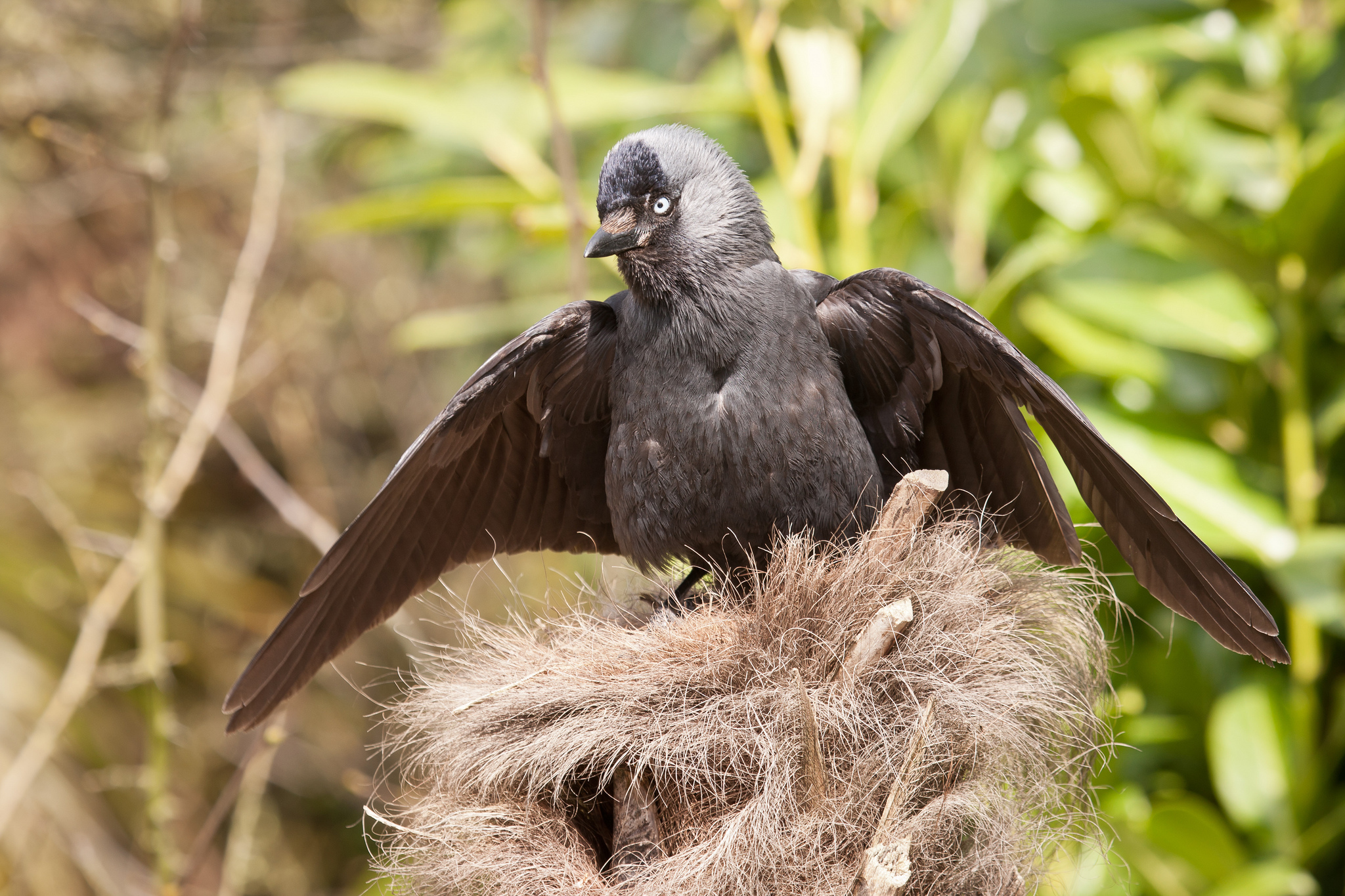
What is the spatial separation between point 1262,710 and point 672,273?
1.97m

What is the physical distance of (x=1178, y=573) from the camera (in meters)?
1.38

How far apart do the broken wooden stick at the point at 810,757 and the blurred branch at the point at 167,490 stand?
155 cm

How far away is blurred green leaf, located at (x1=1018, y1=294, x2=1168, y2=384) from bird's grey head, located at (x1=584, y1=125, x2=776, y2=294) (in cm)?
132

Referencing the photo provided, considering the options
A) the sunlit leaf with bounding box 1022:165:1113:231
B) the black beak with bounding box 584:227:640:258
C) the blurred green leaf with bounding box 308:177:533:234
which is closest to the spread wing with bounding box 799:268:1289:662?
the black beak with bounding box 584:227:640:258

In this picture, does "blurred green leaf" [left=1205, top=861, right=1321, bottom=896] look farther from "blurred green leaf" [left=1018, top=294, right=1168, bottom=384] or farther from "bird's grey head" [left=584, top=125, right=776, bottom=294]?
"bird's grey head" [left=584, top=125, right=776, bottom=294]

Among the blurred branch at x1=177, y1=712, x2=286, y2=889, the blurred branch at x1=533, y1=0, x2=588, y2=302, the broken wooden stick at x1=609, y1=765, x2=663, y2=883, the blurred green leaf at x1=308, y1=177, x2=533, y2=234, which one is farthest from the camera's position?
the blurred green leaf at x1=308, y1=177, x2=533, y2=234

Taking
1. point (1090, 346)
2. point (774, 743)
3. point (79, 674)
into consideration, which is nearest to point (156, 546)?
point (79, 674)

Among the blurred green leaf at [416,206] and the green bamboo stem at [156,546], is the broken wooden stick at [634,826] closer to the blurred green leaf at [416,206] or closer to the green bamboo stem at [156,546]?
the green bamboo stem at [156,546]

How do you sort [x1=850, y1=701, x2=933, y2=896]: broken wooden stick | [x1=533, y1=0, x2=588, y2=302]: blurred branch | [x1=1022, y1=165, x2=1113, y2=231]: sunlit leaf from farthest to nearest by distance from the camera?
1. [x1=1022, y1=165, x2=1113, y2=231]: sunlit leaf
2. [x1=533, y1=0, x2=588, y2=302]: blurred branch
3. [x1=850, y1=701, x2=933, y2=896]: broken wooden stick

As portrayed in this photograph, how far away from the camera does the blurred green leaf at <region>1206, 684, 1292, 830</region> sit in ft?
7.87

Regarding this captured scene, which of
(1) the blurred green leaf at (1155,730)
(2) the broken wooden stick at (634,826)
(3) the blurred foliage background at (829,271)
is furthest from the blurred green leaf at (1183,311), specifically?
(2) the broken wooden stick at (634,826)

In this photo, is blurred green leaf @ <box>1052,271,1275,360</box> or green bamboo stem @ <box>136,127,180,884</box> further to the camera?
blurred green leaf @ <box>1052,271,1275,360</box>

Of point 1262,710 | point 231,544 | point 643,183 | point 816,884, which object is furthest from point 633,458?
point 231,544

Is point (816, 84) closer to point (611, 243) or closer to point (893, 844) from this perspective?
point (611, 243)
